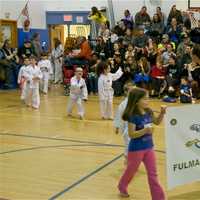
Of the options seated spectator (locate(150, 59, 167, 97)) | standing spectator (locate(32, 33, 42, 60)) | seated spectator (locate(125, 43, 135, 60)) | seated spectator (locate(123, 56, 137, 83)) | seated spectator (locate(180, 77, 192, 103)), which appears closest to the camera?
seated spectator (locate(180, 77, 192, 103))

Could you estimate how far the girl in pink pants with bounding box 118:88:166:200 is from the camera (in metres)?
5.20

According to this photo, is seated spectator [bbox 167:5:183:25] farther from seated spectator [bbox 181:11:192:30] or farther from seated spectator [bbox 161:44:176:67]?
seated spectator [bbox 161:44:176:67]

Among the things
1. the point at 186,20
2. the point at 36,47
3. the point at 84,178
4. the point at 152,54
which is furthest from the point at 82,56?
the point at 84,178

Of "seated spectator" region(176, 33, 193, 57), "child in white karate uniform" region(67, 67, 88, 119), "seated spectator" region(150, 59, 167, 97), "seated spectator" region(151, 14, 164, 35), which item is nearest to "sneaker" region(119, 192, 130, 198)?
"child in white karate uniform" region(67, 67, 88, 119)

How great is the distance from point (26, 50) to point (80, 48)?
7.96 feet

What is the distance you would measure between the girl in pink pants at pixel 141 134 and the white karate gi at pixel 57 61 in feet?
51.5

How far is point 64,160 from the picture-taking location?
7.47 m

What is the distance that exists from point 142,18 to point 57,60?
4.45 metres

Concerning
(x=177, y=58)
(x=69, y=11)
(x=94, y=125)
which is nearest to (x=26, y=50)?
(x=69, y=11)

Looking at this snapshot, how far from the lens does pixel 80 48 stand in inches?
731

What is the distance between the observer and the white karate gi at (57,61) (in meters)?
20.9

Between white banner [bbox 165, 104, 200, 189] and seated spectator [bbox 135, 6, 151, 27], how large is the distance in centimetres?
1385

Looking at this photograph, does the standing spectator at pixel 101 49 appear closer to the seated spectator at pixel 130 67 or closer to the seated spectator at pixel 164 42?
the seated spectator at pixel 130 67

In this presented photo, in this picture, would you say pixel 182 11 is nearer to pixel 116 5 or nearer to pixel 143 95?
pixel 116 5
